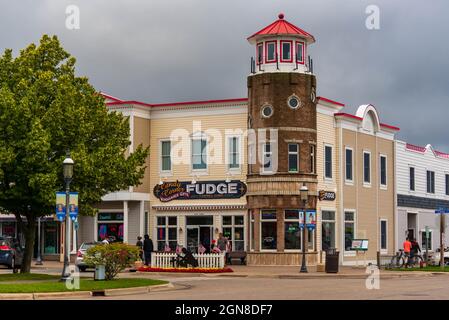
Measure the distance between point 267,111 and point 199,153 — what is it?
6.50 meters

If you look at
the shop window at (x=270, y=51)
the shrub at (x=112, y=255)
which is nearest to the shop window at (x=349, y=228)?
the shop window at (x=270, y=51)

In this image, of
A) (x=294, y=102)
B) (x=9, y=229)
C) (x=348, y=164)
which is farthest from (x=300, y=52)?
(x=9, y=229)

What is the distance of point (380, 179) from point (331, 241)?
7.56 meters

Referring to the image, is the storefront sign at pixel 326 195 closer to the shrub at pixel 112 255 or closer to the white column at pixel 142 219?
the white column at pixel 142 219

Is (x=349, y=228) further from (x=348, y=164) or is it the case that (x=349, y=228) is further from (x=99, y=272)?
(x=99, y=272)

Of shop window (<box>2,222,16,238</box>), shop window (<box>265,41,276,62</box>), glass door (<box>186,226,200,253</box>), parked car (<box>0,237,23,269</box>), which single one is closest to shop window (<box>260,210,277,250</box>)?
glass door (<box>186,226,200,253</box>)

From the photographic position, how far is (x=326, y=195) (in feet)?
168

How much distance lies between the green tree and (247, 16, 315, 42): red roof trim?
14.9m
